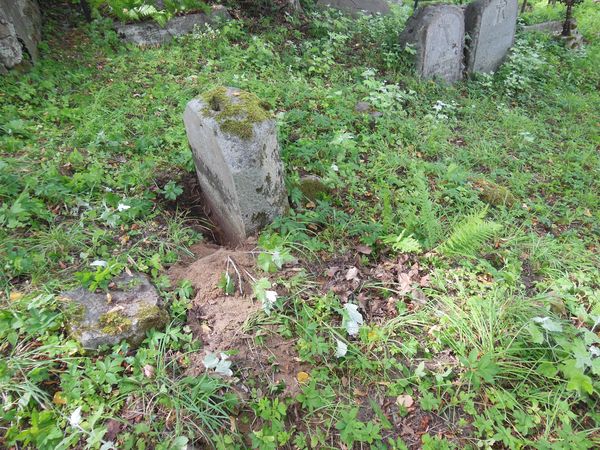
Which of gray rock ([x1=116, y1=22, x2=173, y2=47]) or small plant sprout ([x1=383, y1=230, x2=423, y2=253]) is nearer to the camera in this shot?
small plant sprout ([x1=383, y1=230, x2=423, y2=253])

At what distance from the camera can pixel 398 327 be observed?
2516 millimetres

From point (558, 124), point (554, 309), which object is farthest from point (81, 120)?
point (558, 124)

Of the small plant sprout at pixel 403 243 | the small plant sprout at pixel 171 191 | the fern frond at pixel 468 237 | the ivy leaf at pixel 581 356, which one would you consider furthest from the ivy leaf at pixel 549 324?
the small plant sprout at pixel 171 191

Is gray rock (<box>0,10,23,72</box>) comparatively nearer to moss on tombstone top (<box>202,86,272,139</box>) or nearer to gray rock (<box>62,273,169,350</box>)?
moss on tombstone top (<box>202,86,272,139</box>)

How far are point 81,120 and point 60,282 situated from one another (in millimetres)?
2229

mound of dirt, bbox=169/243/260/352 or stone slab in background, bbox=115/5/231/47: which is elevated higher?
stone slab in background, bbox=115/5/231/47

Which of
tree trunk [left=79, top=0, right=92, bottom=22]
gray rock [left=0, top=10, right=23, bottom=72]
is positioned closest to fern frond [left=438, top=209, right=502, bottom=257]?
gray rock [left=0, top=10, right=23, bottom=72]

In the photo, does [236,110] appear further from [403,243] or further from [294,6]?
[294,6]

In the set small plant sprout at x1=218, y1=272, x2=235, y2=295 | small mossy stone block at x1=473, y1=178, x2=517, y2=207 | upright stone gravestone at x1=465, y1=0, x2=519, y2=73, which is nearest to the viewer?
small plant sprout at x1=218, y1=272, x2=235, y2=295

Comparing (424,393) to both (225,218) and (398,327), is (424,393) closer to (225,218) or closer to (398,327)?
(398,327)

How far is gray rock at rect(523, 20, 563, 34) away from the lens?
8.88 m

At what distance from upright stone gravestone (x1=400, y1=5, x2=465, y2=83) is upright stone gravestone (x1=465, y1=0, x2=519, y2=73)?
0.27 m

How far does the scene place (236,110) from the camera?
279 centimetres

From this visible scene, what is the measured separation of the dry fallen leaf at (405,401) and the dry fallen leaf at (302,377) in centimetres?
52
